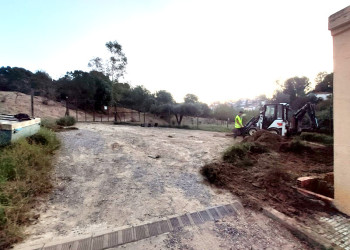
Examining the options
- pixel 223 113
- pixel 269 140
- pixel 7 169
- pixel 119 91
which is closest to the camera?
pixel 7 169

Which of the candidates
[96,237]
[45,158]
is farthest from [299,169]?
[45,158]

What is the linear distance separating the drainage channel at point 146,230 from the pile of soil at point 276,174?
1.99ft

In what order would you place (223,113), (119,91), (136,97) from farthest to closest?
(136,97) → (119,91) → (223,113)

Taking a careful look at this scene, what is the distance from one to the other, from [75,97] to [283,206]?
3037cm

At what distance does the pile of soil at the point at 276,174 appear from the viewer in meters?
3.54

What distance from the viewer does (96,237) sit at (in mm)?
2639

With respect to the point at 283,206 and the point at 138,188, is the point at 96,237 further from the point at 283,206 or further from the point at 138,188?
the point at 283,206

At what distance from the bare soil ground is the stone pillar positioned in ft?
4.37

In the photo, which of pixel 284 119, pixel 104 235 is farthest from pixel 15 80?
pixel 104 235

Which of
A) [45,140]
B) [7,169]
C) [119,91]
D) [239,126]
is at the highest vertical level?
[119,91]

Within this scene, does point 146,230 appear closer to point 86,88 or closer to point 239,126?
point 239,126

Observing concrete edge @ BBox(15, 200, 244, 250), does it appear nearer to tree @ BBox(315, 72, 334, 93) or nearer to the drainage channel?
the drainage channel

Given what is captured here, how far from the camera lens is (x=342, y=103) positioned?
10.5 ft

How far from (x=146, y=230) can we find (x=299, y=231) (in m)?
2.14
